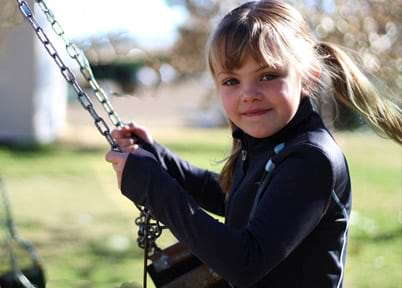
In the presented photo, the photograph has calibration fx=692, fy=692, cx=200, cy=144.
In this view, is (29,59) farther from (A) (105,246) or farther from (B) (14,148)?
(A) (105,246)

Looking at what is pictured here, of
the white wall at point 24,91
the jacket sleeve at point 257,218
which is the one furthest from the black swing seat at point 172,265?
the white wall at point 24,91

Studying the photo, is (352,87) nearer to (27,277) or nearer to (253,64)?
(253,64)

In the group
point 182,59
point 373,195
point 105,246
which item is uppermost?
point 182,59

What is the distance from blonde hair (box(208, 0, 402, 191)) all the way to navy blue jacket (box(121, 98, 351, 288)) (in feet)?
0.58

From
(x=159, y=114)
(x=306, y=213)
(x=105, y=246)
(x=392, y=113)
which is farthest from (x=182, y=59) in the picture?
(x=159, y=114)

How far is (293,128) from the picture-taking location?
189cm

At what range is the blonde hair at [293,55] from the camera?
1845 mm

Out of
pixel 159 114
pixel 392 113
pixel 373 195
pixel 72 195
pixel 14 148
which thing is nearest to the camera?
pixel 392 113

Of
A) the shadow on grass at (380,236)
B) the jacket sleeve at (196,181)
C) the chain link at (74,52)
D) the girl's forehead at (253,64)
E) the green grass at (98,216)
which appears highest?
the chain link at (74,52)

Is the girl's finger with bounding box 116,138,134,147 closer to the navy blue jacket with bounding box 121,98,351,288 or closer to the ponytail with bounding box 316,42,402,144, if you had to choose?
the navy blue jacket with bounding box 121,98,351,288

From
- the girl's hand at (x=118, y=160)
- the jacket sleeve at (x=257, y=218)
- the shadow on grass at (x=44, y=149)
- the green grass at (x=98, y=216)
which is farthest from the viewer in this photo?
the shadow on grass at (x=44, y=149)

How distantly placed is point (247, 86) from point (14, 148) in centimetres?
997

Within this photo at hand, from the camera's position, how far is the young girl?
65.7 inches

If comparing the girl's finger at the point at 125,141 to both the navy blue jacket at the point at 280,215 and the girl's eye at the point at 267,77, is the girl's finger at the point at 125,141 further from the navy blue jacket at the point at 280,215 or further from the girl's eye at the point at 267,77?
the girl's eye at the point at 267,77
